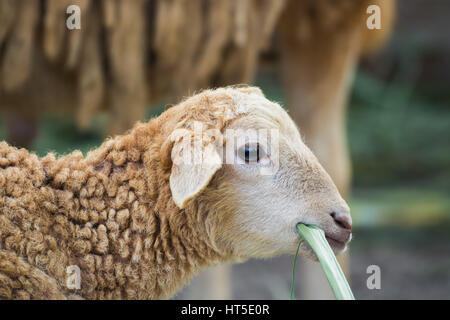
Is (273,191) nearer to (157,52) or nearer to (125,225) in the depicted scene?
(125,225)

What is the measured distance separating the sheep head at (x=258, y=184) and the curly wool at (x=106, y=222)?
33 millimetres

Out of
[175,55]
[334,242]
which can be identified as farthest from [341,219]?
[175,55]

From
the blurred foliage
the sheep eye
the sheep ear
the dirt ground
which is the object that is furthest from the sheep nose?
the blurred foliage

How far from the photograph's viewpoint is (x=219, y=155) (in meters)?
2.39

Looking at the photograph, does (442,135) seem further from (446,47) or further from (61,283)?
(61,283)

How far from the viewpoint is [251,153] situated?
2.39 meters

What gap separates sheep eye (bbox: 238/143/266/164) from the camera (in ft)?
7.85

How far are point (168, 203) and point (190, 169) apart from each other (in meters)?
0.23

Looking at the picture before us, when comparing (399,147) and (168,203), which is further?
(399,147)

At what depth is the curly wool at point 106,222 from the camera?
2277 millimetres

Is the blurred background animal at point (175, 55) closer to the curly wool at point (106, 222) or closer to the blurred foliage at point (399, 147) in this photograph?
the curly wool at point (106, 222)

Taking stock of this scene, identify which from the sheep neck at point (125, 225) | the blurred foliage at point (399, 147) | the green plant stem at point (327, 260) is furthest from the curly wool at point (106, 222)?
the blurred foliage at point (399, 147)

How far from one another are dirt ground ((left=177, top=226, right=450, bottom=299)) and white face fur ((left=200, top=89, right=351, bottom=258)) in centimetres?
355

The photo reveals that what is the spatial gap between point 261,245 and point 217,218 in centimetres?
18
